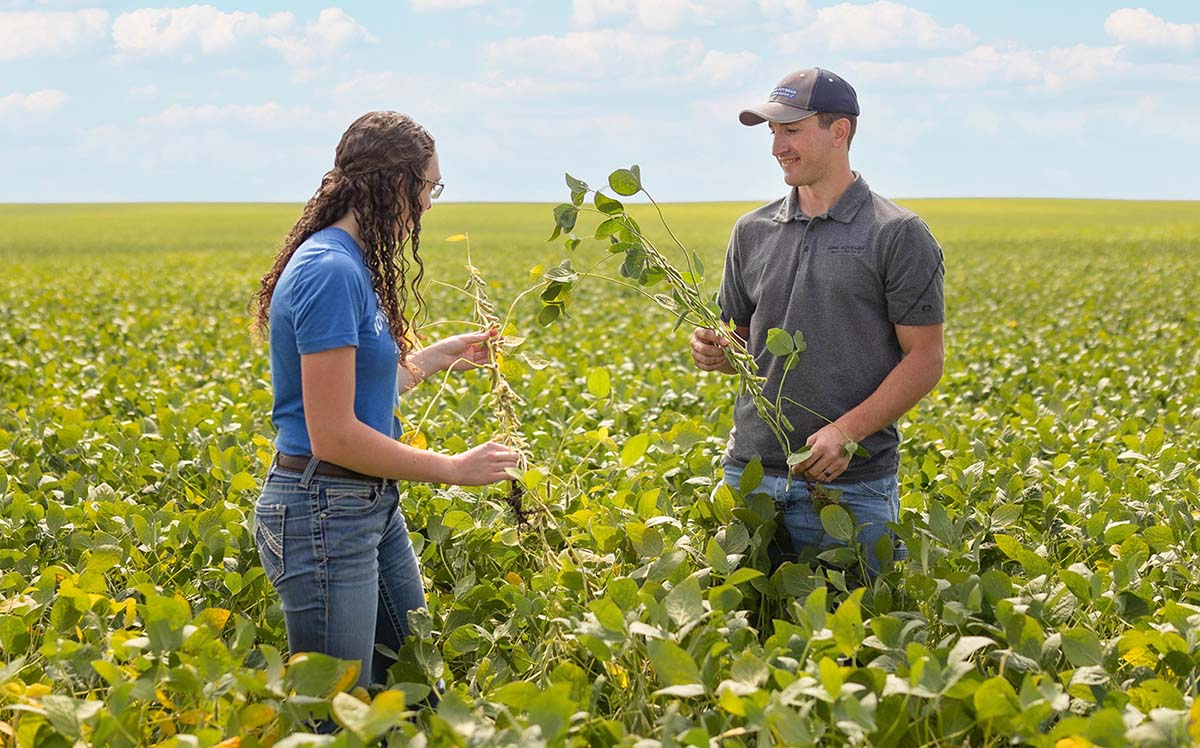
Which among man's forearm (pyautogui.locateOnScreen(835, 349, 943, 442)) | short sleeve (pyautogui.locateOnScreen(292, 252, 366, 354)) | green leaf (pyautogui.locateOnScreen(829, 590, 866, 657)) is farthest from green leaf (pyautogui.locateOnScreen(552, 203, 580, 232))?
green leaf (pyautogui.locateOnScreen(829, 590, 866, 657))

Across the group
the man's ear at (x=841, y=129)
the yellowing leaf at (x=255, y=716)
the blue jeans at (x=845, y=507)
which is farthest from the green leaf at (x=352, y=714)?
the man's ear at (x=841, y=129)

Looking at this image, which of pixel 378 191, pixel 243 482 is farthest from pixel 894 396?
pixel 243 482

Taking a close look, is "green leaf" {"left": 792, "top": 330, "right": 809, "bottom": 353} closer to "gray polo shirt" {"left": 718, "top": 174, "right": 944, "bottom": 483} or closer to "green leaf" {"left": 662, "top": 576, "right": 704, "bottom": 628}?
"gray polo shirt" {"left": 718, "top": 174, "right": 944, "bottom": 483}

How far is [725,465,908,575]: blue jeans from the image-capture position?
10.5 ft

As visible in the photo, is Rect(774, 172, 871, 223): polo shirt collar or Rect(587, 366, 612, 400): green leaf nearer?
Rect(774, 172, 871, 223): polo shirt collar

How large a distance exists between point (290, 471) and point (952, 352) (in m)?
8.42

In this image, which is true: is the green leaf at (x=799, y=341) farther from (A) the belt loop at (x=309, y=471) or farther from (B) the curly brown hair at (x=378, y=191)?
(A) the belt loop at (x=309, y=471)

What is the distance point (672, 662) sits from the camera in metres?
2.37

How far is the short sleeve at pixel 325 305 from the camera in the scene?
2.37 m

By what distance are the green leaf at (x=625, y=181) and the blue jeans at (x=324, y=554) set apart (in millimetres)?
950

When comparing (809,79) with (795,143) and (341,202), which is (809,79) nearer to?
(795,143)

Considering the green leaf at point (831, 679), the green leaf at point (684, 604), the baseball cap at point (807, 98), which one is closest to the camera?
the green leaf at point (831, 679)

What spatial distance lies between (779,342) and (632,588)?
0.75 meters

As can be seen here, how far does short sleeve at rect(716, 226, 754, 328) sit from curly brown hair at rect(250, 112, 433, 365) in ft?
3.70
